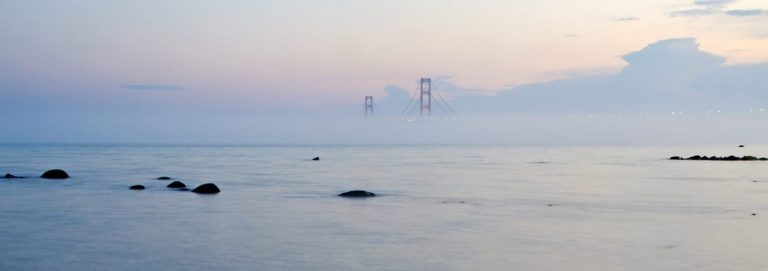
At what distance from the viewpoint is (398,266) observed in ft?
42.6

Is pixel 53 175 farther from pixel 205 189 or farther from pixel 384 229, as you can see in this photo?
pixel 384 229

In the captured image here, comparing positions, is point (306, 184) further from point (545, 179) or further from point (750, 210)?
point (750, 210)

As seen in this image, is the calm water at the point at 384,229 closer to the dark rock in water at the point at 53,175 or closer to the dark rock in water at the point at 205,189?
the dark rock in water at the point at 205,189

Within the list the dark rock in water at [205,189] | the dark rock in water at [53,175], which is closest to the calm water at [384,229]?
the dark rock in water at [205,189]

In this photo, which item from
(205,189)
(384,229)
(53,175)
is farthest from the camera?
(53,175)

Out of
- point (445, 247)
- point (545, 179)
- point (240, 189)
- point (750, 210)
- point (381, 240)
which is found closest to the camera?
point (445, 247)

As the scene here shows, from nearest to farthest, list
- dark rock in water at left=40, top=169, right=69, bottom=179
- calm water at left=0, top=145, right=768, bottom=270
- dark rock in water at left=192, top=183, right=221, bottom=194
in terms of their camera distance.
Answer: calm water at left=0, top=145, right=768, bottom=270 < dark rock in water at left=192, top=183, right=221, bottom=194 < dark rock in water at left=40, top=169, right=69, bottom=179

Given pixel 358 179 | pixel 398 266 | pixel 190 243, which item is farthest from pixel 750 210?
pixel 358 179

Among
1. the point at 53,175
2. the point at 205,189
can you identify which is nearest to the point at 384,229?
the point at 205,189

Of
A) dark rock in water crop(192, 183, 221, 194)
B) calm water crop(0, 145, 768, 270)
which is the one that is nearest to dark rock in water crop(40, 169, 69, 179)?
calm water crop(0, 145, 768, 270)

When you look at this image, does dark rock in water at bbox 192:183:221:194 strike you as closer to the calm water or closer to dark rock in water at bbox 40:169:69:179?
the calm water

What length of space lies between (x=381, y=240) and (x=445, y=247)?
1.78 metres

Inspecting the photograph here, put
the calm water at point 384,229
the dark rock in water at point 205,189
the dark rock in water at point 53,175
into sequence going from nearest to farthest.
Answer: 1. the calm water at point 384,229
2. the dark rock in water at point 205,189
3. the dark rock in water at point 53,175

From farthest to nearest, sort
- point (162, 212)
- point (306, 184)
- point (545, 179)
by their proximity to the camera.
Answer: point (545, 179) < point (306, 184) < point (162, 212)
